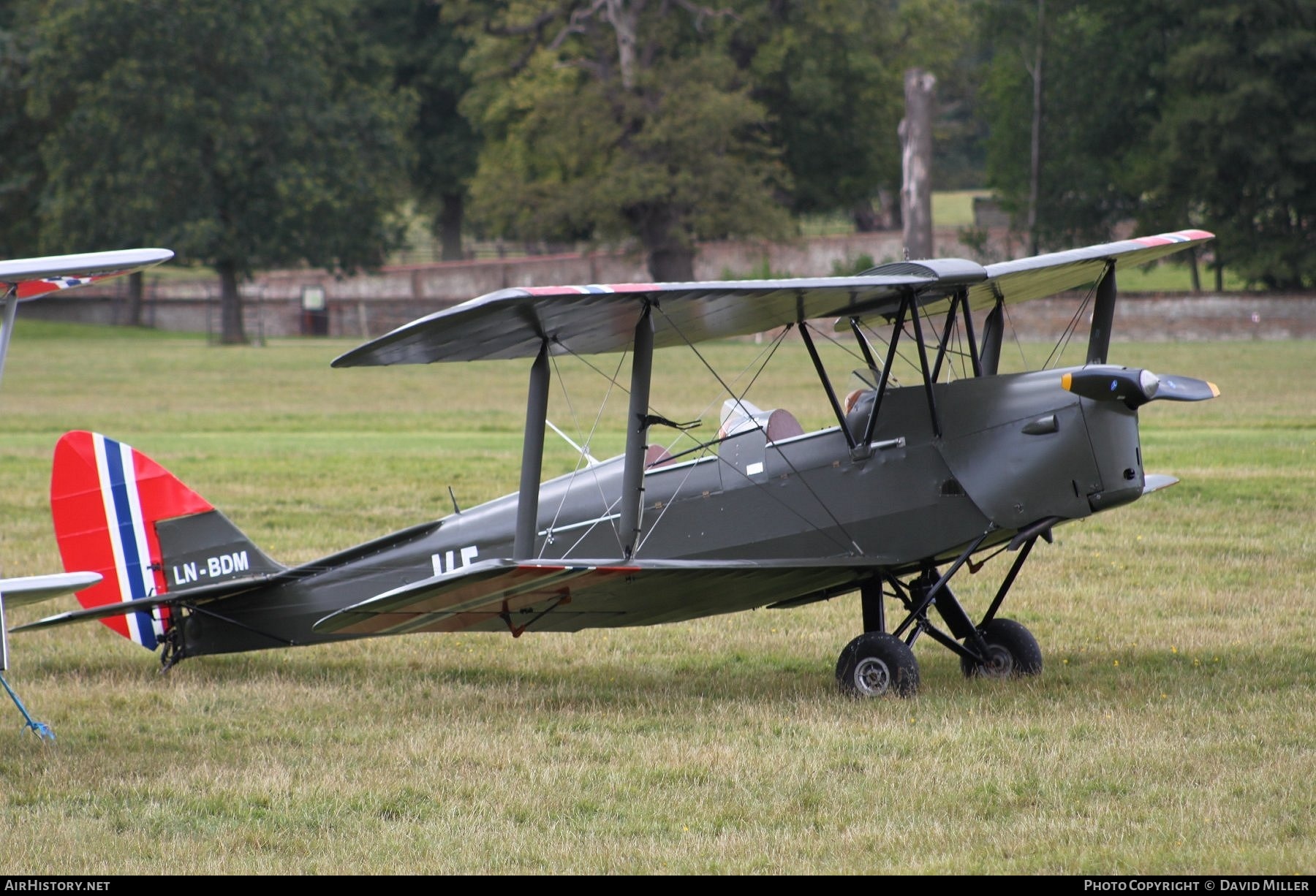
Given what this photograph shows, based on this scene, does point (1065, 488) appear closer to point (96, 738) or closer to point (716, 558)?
point (716, 558)

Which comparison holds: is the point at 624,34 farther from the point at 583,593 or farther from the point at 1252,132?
the point at 583,593

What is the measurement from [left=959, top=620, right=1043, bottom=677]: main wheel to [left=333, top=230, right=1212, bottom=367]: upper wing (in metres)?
1.99

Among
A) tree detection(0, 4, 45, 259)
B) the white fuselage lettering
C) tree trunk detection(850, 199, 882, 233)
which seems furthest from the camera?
tree trunk detection(850, 199, 882, 233)

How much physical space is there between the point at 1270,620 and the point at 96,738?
24.2 feet

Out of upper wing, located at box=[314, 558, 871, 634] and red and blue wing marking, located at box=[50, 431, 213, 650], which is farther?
red and blue wing marking, located at box=[50, 431, 213, 650]

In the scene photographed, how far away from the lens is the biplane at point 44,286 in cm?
642

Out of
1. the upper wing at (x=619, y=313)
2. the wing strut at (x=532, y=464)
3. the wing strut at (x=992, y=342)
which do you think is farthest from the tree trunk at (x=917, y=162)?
the wing strut at (x=532, y=464)

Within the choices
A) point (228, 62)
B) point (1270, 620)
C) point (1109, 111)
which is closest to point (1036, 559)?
point (1270, 620)

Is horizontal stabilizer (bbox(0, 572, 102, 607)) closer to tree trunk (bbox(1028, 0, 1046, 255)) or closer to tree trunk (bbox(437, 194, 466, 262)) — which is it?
tree trunk (bbox(1028, 0, 1046, 255))

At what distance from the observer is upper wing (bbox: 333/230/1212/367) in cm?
704

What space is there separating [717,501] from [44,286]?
12.4 ft

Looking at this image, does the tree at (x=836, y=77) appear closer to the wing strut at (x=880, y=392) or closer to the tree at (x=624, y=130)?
the tree at (x=624, y=130)

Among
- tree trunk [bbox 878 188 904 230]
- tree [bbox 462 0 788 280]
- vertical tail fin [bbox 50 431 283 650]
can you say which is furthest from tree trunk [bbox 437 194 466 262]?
vertical tail fin [bbox 50 431 283 650]
